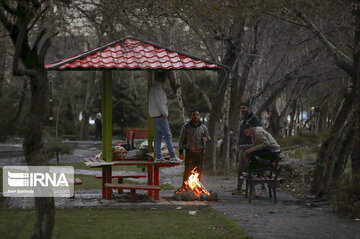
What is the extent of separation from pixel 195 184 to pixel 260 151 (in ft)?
5.37

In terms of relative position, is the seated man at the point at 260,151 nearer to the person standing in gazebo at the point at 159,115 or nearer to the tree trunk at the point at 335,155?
the tree trunk at the point at 335,155

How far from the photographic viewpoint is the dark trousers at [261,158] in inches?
552

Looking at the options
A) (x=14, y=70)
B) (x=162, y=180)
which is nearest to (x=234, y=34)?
(x=162, y=180)

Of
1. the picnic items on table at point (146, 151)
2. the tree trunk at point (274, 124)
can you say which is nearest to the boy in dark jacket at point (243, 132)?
the picnic items on table at point (146, 151)

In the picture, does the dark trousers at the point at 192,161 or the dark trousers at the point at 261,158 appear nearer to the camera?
the dark trousers at the point at 261,158

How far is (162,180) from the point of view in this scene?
1984cm

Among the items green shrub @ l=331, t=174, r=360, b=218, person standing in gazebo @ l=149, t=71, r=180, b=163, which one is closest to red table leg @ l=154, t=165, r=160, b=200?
person standing in gazebo @ l=149, t=71, r=180, b=163

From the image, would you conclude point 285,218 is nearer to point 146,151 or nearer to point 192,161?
point 192,161

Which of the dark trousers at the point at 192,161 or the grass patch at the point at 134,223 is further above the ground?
the dark trousers at the point at 192,161

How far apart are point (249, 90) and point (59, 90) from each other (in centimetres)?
2265

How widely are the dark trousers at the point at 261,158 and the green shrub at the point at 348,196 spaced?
2093mm

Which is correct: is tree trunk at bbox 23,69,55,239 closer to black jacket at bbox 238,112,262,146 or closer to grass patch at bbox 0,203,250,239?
grass patch at bbox 0,203,250,239

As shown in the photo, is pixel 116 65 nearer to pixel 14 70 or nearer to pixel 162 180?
pixel 14 70

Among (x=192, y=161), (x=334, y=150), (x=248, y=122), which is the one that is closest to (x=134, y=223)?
(x=192, y=161)
